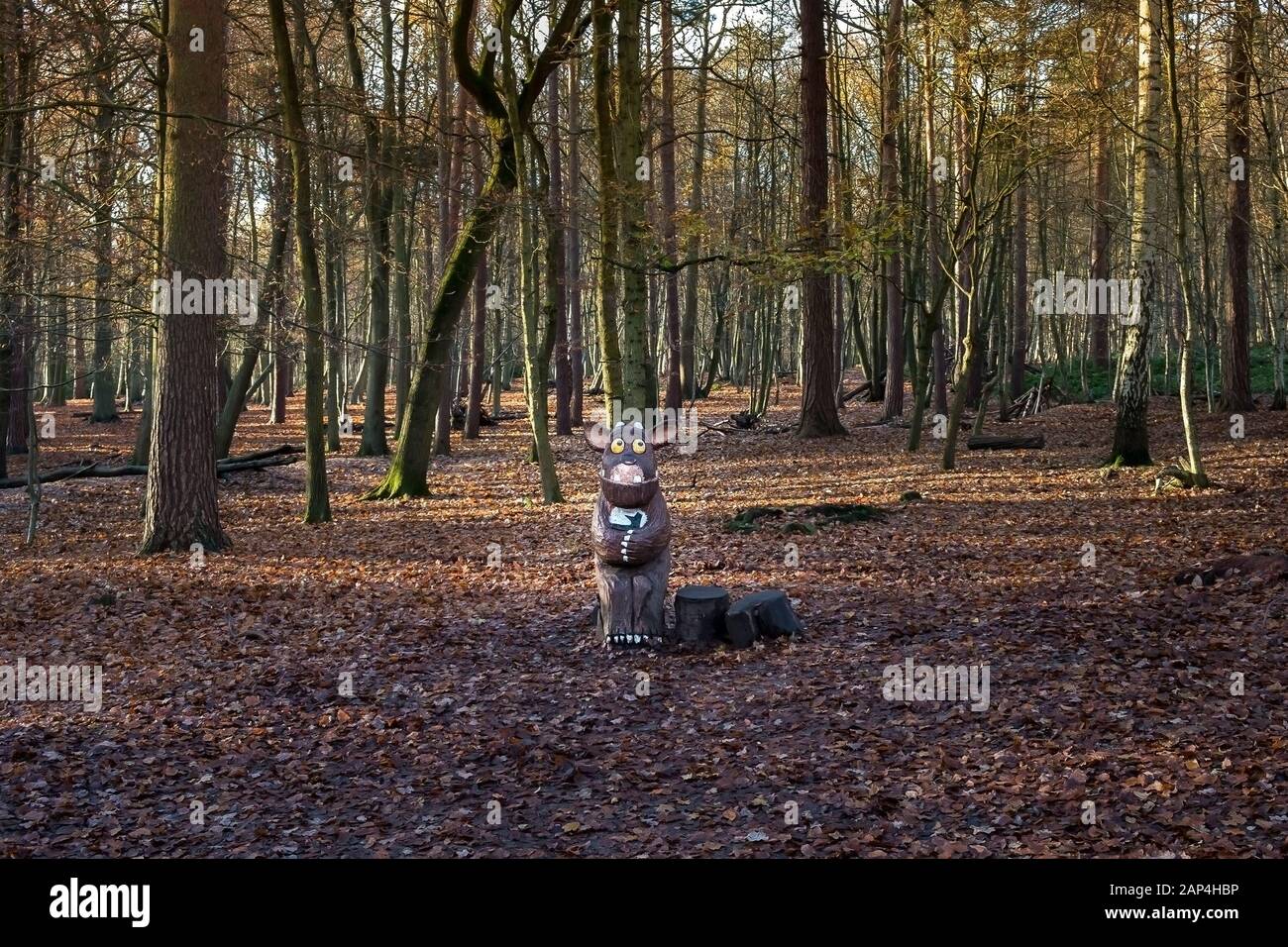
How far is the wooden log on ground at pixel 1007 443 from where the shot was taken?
65.5 ft

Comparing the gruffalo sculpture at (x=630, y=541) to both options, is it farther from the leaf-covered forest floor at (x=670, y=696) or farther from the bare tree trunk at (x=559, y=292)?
the bare tree trunk at (x=559, y=292)

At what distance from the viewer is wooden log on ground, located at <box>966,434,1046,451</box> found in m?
20.0

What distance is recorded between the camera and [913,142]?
29.0 m

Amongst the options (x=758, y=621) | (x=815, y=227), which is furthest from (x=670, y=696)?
(x=815, y=227)

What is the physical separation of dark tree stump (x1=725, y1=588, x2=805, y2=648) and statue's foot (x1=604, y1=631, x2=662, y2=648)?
0.65 metres

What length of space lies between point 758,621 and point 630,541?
4.37 ft

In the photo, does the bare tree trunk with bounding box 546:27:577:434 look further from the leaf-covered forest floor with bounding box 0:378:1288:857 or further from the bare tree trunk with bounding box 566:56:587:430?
the leaf-covered forest floor with bounding box 0:378:1288:857

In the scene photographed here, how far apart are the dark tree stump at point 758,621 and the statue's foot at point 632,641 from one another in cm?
65

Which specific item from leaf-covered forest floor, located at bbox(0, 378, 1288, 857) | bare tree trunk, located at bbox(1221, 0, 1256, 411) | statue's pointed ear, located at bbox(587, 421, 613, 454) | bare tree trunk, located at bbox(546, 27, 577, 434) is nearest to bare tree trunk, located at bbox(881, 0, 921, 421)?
bare tree trunk, located at bbox(1221, 0, 1256, 411)

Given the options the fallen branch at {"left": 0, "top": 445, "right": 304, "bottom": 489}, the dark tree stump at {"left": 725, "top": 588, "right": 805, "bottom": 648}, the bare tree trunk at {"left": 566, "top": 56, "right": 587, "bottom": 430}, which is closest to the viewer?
the dark tree stump at {"left": 725, "top": 588, "right": 805, "bottom": 648}

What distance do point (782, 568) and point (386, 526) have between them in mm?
6485

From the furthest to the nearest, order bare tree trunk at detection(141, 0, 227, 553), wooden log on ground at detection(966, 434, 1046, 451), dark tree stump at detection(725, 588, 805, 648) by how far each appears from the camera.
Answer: wooden log on ground at detection(966, 434, 1046, 451)
bare tree trunk at detection(141, 0, 227, 553)
dark tree stump at detection(725, 588, 805, 648)

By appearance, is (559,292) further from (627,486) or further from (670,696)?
(670,696)

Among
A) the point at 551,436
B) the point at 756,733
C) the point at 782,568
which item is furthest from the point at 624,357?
the point at 551,436
